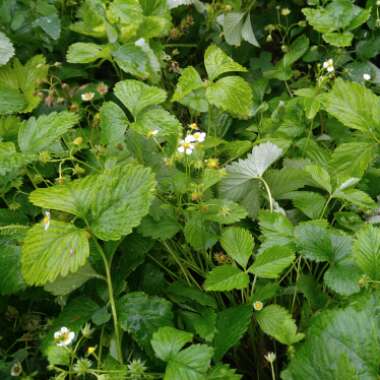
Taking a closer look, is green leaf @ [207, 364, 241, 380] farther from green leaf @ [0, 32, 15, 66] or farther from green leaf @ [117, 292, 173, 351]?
green leaf @ [0, 32, 15, 66]

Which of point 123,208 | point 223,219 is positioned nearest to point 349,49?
point 223,219

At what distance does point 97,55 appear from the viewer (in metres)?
1.44

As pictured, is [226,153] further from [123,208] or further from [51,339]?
[51,339]

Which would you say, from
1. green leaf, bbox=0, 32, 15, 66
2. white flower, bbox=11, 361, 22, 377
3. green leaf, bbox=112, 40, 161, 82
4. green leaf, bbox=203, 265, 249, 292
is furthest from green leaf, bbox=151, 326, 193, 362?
green leaf, bbox=0, 32, 15, 66

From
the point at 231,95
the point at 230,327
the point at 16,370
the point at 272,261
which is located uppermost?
the point at 231,95

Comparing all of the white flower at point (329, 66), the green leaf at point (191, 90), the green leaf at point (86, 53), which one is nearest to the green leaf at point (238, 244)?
the green leaf at point (191, 90)

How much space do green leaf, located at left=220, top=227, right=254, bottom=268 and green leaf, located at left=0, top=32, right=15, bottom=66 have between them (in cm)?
86

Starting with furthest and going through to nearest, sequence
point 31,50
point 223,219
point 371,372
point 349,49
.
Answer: point 349,49, point 31,50, point 223,219, point 371,372

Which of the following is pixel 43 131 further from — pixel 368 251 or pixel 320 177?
pixel 368 251

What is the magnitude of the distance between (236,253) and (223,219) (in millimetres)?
82

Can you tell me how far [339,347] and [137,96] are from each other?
0.73 m

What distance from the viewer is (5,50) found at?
145 centimetres

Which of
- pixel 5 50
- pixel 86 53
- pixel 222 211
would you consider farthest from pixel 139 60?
pixel 222 211

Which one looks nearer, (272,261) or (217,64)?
(272,261)
